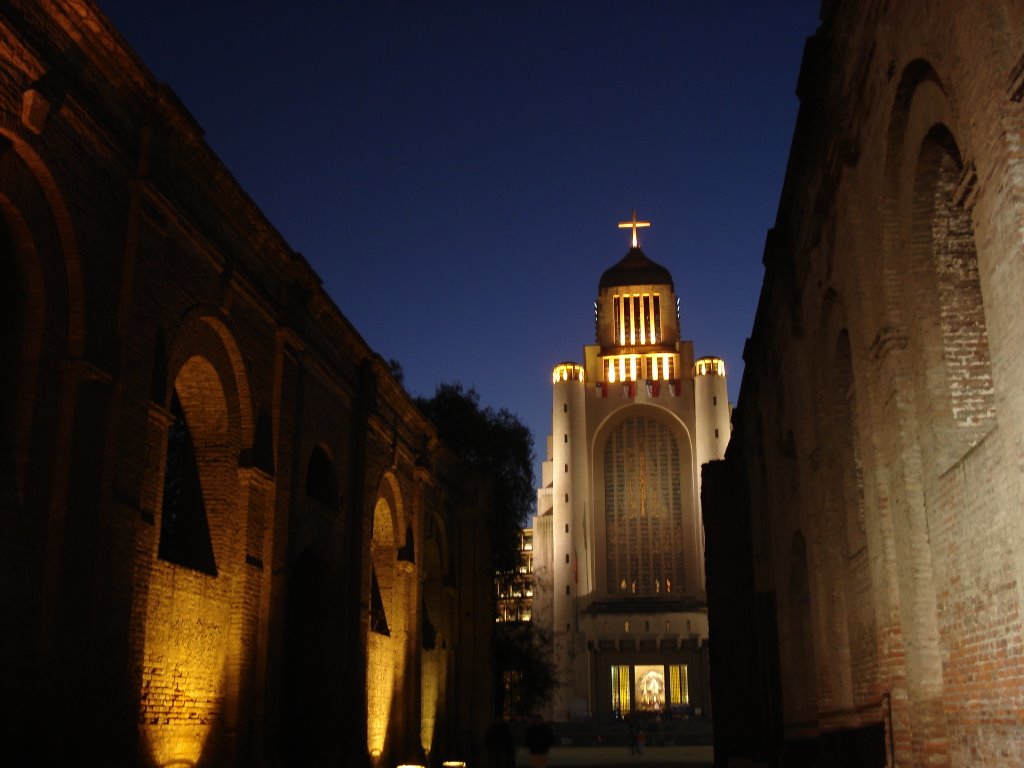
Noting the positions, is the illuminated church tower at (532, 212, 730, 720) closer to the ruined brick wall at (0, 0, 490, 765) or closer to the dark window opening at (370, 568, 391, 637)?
the dark window opening at (370, 568, 391, 637)

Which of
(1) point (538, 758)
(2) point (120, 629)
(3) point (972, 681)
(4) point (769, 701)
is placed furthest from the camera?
(4) point (769, 701)

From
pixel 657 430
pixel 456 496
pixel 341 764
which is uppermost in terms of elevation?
pixel 657 430

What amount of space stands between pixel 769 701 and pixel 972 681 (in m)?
13.2

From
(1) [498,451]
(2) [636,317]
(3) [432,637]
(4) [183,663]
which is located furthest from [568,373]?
(4) [183,663]

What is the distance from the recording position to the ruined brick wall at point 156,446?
34.3 feet

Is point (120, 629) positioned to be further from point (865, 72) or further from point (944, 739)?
point (865, 72)

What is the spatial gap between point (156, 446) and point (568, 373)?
5587 centimetres

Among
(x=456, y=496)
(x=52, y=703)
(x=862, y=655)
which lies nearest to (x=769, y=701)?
Answer: (x=862, y=655)

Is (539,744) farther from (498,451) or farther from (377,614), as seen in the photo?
(498,451)

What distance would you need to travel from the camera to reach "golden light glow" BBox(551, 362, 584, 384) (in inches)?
2671

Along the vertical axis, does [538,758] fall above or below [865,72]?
below

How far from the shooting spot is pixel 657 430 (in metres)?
66.1

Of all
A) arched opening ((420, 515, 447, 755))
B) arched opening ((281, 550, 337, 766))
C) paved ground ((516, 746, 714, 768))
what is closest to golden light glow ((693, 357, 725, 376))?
paved ground ((516, 746, 714, 768))

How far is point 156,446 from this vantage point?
12828mm
